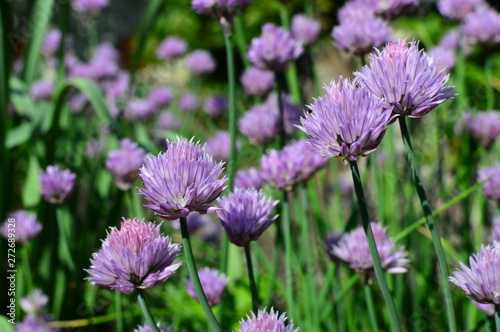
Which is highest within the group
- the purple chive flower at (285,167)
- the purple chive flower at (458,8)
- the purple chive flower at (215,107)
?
the purple chive flower at (215,107)

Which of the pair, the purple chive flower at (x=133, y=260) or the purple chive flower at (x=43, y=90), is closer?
the purple chive flower at (x=133, y=260)

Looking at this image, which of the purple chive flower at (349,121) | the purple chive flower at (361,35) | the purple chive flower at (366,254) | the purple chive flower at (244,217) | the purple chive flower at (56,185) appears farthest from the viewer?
the purple chive flower at (56,185)

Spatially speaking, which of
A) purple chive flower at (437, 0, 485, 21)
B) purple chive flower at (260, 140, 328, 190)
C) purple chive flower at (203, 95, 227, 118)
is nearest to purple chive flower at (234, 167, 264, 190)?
purple chive flower at (260, 140, 328, 190)

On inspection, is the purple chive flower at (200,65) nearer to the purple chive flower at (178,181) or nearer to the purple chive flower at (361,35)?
the purple chive flower at (361,35)

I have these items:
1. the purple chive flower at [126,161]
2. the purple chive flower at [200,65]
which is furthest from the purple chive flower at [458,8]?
the purple chive flower at [200,65]

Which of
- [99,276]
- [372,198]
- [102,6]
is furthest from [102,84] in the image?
[99,276]

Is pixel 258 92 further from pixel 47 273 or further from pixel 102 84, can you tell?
pixel 102 84

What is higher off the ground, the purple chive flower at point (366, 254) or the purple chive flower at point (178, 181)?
the purple chive flower at point (178, 181)

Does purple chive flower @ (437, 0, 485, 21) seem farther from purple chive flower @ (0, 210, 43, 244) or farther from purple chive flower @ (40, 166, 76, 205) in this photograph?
purple chive flower @ (0, 210, 43, 244)

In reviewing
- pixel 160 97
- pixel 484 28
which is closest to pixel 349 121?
pixel 484 28
